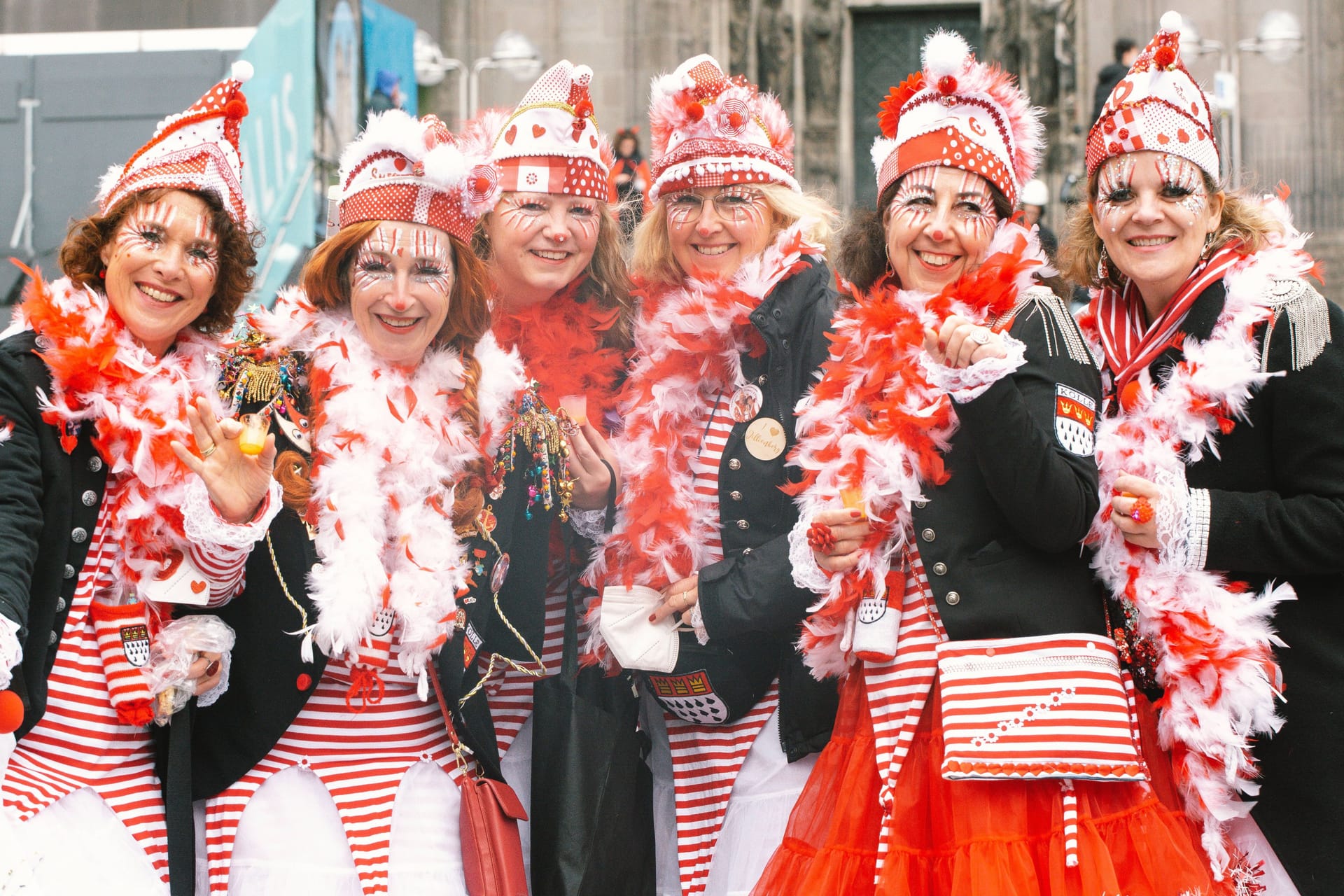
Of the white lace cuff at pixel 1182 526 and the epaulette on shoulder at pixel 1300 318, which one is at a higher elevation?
the epaulette on shoulder at pixel 1300 318

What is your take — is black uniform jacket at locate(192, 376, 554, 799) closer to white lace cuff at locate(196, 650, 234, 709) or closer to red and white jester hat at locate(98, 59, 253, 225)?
white lace cuff at locate(196, 650, 234, 709)

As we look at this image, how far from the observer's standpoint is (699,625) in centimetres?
327

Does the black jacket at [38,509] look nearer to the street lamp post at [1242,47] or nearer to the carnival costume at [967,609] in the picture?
the carnival costume at [967,609]

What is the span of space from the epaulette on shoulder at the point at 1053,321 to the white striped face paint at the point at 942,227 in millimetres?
182

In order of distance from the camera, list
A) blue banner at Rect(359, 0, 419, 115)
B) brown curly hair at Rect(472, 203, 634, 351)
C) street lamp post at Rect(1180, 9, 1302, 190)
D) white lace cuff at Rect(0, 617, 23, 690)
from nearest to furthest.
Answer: white lace cuff at Rect(0, 617, 23, 690)
brown curly hair at Rect(472, 203, 634, 351)
blue banner at Rect(359, 0, 419, 115)
street lamp post at Rect(1180, 9, 1302, 190)

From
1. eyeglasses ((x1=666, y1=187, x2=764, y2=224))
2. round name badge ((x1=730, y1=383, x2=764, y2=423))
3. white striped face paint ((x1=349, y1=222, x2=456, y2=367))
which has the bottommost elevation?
round name badge ((x1=730, y1=383, x2=764, y2=423))

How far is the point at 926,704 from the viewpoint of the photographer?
9.25 feet

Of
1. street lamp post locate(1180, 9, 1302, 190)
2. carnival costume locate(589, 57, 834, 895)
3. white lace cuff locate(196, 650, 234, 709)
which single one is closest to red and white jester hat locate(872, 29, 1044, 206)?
carnival costume locate(589, 57, 834, 895)

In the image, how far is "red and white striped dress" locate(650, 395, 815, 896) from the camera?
3.30 meters

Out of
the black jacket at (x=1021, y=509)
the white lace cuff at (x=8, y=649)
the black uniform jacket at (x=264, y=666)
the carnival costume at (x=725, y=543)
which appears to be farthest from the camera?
the carnival costume at (x=725, y=543)

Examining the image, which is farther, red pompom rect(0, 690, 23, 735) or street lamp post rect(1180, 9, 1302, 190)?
street lamp post rect(1180, 9, 1302, 190)

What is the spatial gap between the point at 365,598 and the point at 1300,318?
199cm

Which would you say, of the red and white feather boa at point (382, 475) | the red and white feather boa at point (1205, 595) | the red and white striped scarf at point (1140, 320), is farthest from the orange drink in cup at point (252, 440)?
the red and white striped scarf at point (1140, 320)

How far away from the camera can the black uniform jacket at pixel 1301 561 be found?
105 inches
